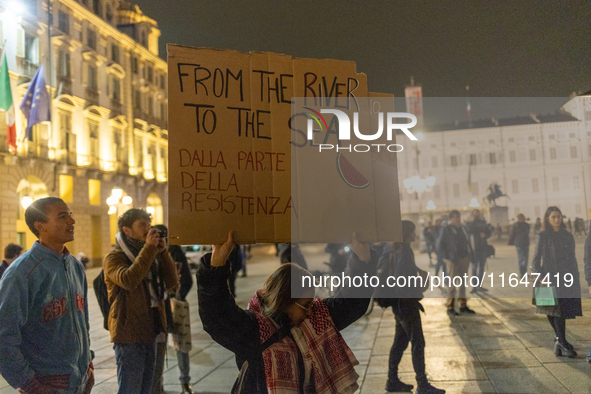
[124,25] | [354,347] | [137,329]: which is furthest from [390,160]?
[124,25]

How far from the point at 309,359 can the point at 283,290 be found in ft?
1.08

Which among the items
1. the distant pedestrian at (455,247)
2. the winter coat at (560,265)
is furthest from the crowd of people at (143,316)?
the distant pedestrian at (455,247)

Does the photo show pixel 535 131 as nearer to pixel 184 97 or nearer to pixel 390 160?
pixel 390 160

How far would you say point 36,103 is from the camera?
2208 centimetres

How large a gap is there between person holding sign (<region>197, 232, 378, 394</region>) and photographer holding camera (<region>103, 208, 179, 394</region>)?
1517 millimetres

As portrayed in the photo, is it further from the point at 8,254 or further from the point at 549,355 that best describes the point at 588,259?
the point at 8,254

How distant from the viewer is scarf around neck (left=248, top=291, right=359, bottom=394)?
7.38ft

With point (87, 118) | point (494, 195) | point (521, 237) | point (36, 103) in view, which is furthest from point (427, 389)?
point (87, 118)

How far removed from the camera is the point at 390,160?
253 centimetres

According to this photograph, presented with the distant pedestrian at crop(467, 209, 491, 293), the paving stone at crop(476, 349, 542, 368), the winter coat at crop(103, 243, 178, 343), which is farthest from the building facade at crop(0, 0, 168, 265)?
the winter coat at crop(103, 243, 178, 343)

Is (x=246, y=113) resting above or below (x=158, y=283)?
above

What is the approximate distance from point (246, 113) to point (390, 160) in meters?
0.75

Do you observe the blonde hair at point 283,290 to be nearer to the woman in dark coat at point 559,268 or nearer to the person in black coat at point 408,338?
the person in black coat at point 408,338

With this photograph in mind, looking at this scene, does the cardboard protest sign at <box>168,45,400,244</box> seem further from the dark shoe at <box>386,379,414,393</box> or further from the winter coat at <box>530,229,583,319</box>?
the winter coat at <box>530,229,583,319</box>
